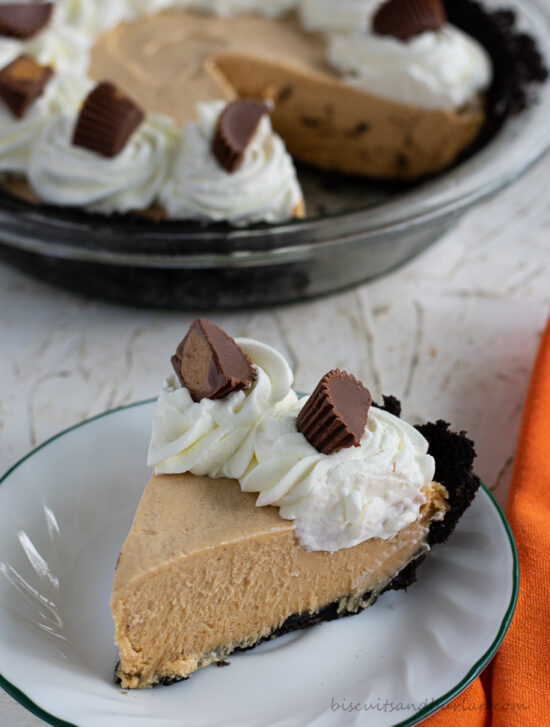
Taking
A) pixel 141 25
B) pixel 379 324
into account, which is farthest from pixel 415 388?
pixel 141 25

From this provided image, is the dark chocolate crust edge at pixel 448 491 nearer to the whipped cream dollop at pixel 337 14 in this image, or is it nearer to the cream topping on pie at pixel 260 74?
the cream topping on pie at pixel 260 74

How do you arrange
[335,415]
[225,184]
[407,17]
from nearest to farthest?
[335,415], [225,184], [407,17]

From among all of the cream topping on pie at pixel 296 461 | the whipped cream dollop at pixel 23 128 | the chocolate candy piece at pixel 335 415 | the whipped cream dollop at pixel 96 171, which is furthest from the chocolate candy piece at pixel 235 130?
the chocolate candy piece at pixel 335 415

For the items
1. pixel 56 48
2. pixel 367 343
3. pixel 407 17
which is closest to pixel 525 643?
pixel 367 343

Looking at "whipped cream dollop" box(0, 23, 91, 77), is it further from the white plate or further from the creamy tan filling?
the creamy tan filling

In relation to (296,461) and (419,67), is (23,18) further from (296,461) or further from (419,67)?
(296,461)

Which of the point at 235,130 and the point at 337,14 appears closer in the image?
the point at 235,130

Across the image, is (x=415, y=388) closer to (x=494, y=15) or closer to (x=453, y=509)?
Answer: (x=453, y=509)
